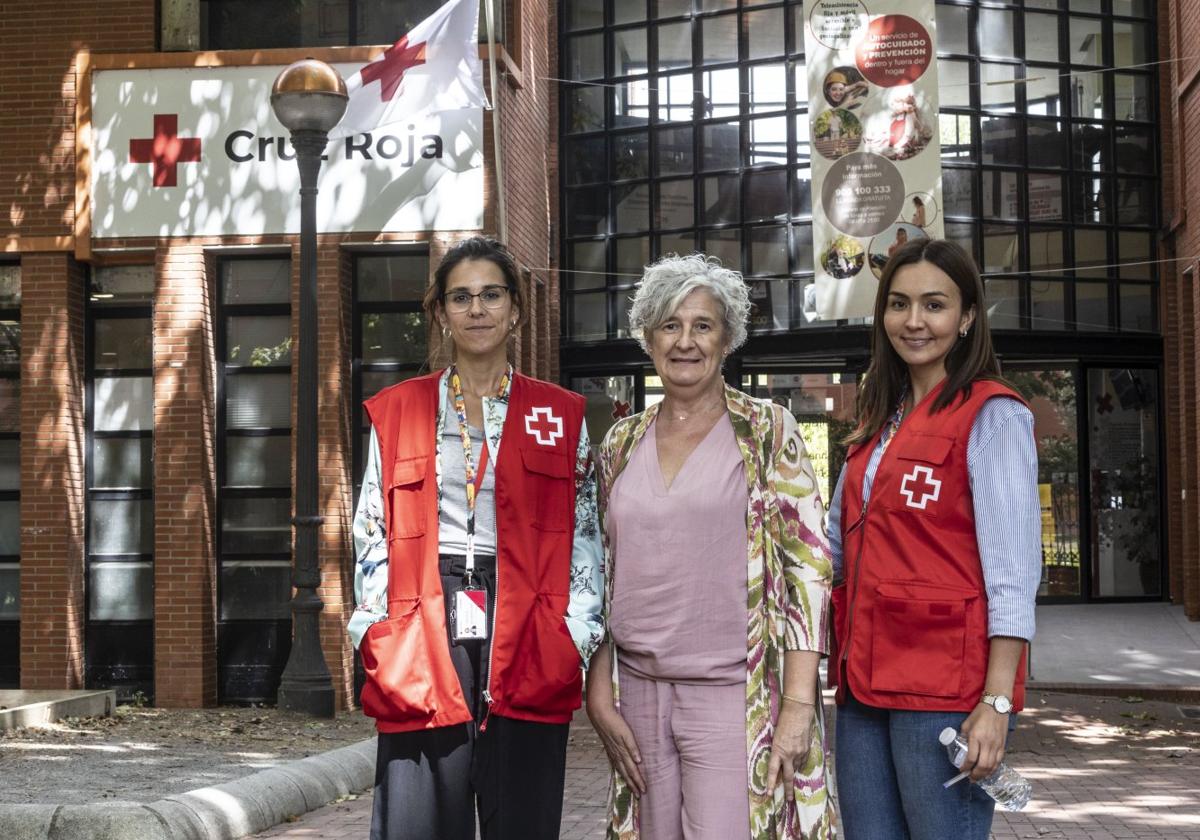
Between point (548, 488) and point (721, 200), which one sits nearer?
point (548, 488)

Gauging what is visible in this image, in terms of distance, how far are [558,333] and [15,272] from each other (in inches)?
356

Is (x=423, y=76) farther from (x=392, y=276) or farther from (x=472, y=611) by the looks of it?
(x=472, y=611)

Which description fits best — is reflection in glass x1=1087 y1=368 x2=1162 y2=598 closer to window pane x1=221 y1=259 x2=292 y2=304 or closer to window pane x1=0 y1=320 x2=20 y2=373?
window pane x1=221 y1=259 x2=292 y2=304

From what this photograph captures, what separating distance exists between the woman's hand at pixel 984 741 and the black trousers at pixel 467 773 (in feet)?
3.41

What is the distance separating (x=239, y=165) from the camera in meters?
13.4

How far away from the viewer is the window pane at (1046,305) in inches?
816

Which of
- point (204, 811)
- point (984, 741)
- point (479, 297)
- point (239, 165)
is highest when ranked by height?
point (239, 165)

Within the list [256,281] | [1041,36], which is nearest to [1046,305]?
[1041,36]

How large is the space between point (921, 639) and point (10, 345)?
459 inches

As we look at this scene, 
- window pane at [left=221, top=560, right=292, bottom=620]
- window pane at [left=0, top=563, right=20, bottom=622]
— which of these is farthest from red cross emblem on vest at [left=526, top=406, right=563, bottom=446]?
window pane at [left=0, top=563, right=20, bottom=622]

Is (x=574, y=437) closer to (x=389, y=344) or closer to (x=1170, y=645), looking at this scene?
(x=389, y=344)

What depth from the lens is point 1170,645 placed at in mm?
17375

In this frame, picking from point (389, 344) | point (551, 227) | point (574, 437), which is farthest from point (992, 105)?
point (574, 437)

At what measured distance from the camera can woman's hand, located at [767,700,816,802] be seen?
3834mm
